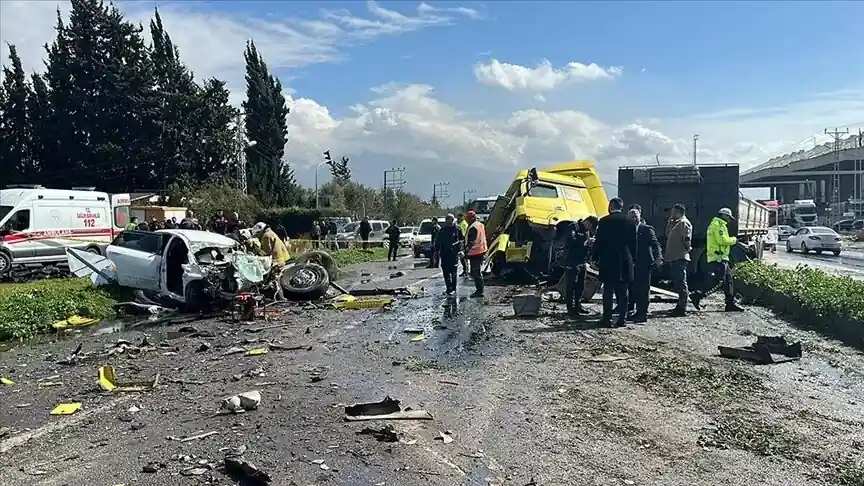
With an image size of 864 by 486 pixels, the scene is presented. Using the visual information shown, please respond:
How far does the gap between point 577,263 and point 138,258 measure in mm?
8408

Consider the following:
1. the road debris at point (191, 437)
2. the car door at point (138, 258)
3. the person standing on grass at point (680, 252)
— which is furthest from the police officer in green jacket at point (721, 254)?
the car door at point (138, 258)

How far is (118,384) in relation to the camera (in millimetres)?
7980

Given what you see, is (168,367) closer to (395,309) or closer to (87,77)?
(395,309)

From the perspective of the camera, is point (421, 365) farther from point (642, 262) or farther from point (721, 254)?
point (721, 254)

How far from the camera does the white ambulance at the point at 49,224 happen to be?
21109 mm

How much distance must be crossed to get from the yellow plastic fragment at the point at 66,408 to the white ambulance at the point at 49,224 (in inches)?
611

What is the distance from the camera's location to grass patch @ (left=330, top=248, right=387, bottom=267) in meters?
28.9

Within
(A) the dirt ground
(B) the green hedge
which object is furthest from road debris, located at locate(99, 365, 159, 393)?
(B) the green hedge

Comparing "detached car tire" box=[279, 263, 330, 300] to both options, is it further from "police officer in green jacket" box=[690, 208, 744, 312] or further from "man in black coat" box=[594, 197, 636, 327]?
"police officer in green jacket" box=[690, 208, 744, 312]

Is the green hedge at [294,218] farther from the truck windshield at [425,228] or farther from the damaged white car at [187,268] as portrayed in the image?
the damaged white car at [187,268]

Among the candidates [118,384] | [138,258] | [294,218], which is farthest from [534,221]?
[294,218]

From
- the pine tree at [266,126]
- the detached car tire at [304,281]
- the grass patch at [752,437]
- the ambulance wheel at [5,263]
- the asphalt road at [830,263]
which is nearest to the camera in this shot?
the grass patch at [752,437]

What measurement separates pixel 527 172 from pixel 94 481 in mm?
15136

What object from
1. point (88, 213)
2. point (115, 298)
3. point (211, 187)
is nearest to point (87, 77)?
point (211, 187)
